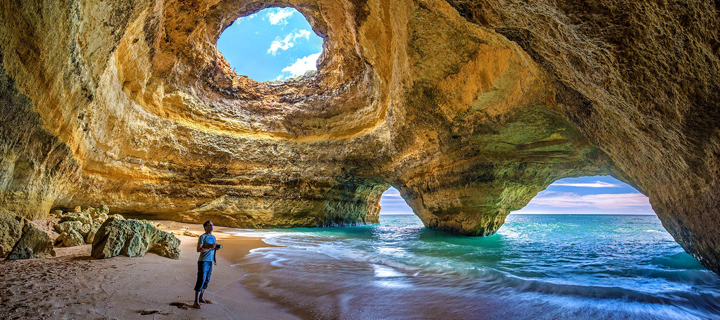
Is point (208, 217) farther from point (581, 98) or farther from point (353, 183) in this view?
point (581, 98)

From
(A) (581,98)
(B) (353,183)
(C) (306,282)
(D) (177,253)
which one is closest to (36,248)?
(D) (177,253)

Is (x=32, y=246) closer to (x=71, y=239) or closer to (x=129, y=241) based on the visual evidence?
(x=129, y=241)

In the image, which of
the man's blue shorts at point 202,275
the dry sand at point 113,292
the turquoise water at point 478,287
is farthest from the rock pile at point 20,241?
the man's blue shorts at point 202,275

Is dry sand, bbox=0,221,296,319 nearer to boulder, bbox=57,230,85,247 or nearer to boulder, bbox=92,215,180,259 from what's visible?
boulder, bbox=92,215,180,259

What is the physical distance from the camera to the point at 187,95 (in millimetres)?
10719

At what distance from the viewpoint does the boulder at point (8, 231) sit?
10.4 ft

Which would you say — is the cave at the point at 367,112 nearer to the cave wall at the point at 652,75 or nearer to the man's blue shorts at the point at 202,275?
the cave wall at the point at 652,75

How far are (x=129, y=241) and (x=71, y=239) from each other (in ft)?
5.29

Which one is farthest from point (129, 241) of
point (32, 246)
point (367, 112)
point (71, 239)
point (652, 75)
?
point (367, 112)

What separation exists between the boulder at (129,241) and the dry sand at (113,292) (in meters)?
0.14

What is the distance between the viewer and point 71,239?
14.7ft

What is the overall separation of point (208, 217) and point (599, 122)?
12.3 meters

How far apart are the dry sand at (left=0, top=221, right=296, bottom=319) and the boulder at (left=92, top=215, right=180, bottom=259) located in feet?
0.44

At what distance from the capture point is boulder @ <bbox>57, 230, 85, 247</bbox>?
443 cm
